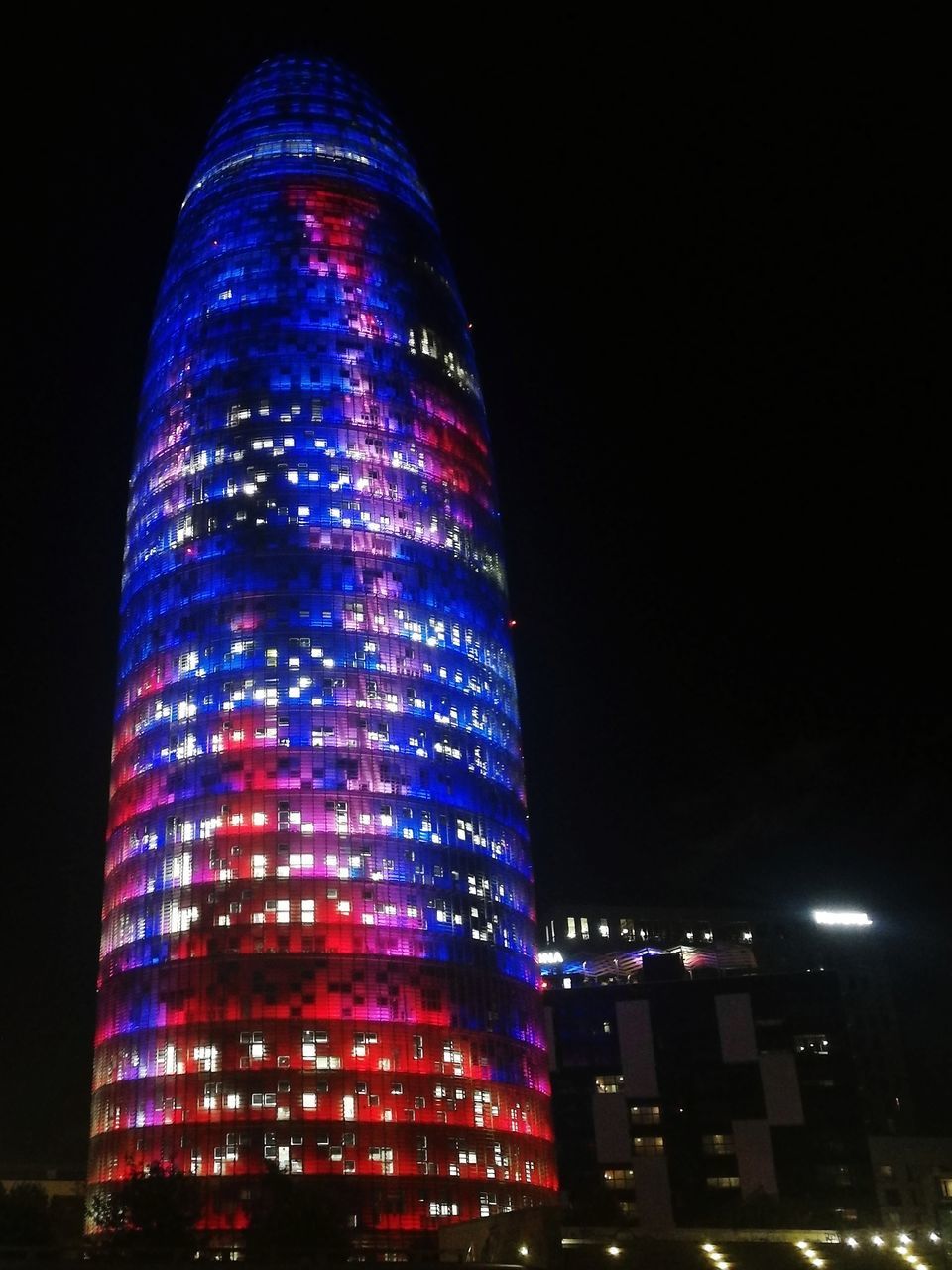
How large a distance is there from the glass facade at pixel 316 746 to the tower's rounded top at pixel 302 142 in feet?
3.30

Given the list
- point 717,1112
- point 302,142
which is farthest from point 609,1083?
point 302,142

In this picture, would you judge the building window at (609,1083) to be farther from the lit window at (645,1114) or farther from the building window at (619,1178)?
the building window at (619,1178)

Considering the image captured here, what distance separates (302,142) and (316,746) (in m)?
Answer: 93.9

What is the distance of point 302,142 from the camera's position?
19050cm

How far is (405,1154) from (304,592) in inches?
2458

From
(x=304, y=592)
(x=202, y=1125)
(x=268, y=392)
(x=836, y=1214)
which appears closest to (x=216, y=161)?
(x=268, y=392)

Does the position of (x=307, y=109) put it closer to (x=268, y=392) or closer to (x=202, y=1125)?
(x=268, y=392)

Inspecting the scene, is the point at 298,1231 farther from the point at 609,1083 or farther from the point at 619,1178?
the point at 609,1083

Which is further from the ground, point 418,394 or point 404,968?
point 418,394

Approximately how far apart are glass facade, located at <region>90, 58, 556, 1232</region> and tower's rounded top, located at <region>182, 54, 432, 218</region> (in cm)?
101

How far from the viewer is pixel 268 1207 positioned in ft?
409

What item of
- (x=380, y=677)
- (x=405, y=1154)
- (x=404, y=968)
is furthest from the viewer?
(x=380, y=677)

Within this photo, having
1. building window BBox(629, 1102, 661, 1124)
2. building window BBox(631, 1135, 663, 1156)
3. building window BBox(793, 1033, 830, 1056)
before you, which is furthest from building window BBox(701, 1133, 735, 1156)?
building window BBox(793, 1033, 830, 1056)

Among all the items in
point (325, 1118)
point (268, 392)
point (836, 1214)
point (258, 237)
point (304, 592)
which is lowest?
point (836, 1214)
